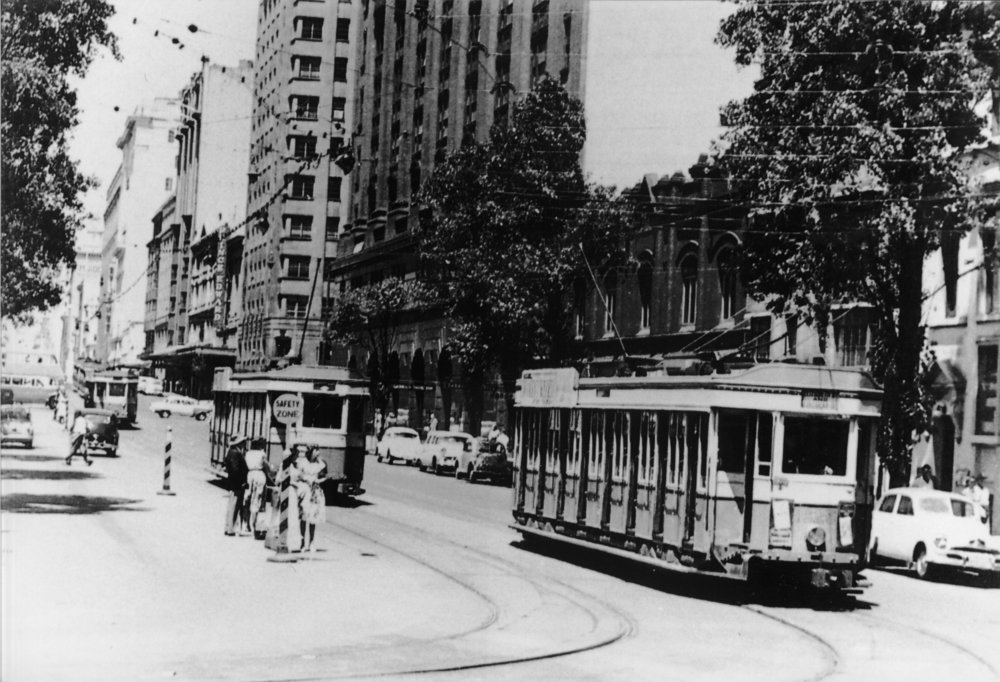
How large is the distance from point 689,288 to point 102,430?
68.3 feet

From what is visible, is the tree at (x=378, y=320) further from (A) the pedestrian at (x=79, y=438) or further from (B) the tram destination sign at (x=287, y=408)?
(A) the pedestrian at (x=79, y=438)

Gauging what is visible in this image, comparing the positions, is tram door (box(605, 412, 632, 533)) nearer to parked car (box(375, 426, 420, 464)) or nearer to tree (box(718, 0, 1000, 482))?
tree (box(718, 0, 1000, 482))

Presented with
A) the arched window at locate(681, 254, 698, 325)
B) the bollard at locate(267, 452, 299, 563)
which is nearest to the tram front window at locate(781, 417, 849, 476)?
the bollard at locate(267, 452, 299, 563)

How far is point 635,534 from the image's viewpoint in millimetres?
18328

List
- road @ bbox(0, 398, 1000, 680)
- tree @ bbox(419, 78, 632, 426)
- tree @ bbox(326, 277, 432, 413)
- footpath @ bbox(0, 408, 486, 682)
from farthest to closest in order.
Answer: tree @ bbox(419, 78, 632, 426), tree @ bbox(326, 277, 432, 413), road @ bbox(0, 398, 1000, 680), footpath @ bbox(0, 408, 486, 682)

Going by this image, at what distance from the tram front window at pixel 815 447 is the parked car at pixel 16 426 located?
11175 millimetres

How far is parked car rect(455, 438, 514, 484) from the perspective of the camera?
40.2 metres

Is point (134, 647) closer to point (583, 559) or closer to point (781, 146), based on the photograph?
point (583, 559)

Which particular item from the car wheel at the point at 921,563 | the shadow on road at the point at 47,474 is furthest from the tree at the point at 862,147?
the shadow on road at the point at 47,474

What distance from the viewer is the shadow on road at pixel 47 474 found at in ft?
73.4

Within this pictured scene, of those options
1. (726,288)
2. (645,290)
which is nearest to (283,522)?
(726,288)

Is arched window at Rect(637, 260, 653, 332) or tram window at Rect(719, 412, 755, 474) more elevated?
arched window at Rect(637, 260, 653, 332)

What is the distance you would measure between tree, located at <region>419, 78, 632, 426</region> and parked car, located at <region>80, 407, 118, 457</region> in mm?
10109

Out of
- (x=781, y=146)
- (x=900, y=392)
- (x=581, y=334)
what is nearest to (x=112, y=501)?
(x=781, y=146)
